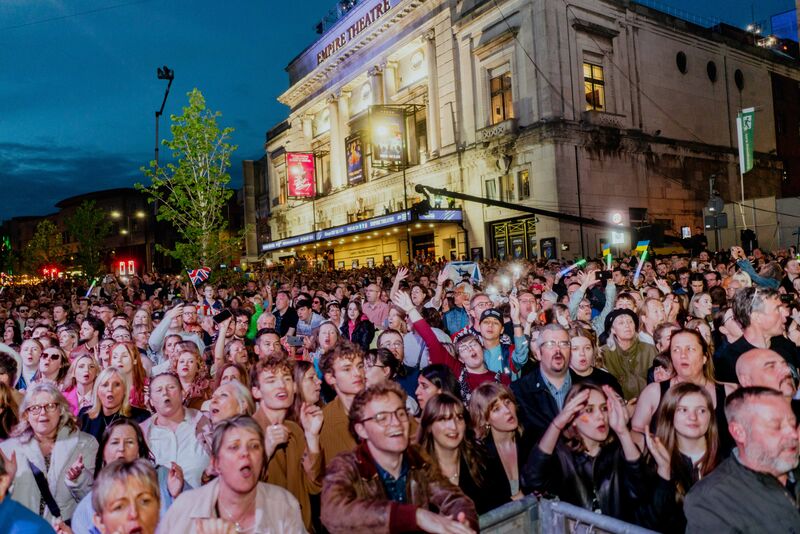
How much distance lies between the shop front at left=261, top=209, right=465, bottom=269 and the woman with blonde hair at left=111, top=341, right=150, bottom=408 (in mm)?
21467

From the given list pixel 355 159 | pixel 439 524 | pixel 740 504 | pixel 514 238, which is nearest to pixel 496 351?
pixel 740 504

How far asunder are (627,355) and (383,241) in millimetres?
31262

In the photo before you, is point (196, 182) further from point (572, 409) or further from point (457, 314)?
point (572, 409)

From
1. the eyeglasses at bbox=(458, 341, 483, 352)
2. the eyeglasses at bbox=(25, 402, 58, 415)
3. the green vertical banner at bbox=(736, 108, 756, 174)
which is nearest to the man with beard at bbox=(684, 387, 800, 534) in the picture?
the eyeglasses at bbox=(458, 341, 483, 352)

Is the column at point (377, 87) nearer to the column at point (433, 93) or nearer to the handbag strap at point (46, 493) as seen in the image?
the column at point (433, 93)

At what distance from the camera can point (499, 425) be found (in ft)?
13.6

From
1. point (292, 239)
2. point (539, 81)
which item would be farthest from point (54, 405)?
point (292, 239)

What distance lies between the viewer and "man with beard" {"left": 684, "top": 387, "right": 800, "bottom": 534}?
109 inches

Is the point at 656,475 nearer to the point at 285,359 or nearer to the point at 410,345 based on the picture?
the point at 285,359

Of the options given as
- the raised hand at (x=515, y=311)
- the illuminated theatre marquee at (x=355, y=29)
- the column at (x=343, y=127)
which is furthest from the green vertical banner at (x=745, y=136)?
the column at (x=343, y=127)

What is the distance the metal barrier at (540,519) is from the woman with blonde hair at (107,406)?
3.43 m

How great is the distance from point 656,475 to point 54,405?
14.5 ft

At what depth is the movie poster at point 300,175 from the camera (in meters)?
43.0

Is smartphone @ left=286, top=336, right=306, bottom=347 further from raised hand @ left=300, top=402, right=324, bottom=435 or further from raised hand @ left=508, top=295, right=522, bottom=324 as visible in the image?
raised hand @ left=300, top=402, right=324, bottom=435
